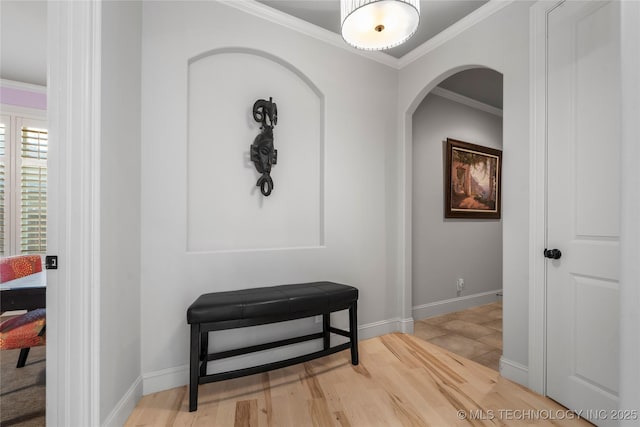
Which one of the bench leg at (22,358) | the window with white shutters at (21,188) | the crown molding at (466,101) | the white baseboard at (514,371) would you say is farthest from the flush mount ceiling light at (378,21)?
the window with white shutters at (21,188)

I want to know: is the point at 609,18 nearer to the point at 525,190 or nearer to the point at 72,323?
the point at 525,190

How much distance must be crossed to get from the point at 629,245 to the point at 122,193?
2151mm

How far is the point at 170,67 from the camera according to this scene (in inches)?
77.2

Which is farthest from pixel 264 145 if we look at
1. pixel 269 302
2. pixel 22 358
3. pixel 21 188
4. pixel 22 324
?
pixel 21 188

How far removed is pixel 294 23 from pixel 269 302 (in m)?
2.23

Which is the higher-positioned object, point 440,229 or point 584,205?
point 584,205

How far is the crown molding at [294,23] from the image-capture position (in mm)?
2229

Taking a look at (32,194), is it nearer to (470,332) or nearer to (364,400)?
(364,400)

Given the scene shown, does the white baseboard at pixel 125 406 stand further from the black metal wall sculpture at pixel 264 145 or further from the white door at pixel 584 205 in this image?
the white door at pixel 584 205

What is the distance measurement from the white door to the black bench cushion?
1.33 meters

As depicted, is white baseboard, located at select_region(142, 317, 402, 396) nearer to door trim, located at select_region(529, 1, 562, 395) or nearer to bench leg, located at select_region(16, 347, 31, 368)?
bench leg, located at select_region(16, 347, 31, 368)

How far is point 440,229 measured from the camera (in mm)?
3588

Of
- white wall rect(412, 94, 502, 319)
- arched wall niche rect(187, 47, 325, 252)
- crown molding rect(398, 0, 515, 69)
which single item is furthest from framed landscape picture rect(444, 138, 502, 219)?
arched wall niche rect(187, 47, 325, 252)

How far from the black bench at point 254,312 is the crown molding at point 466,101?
2718 millimetres
